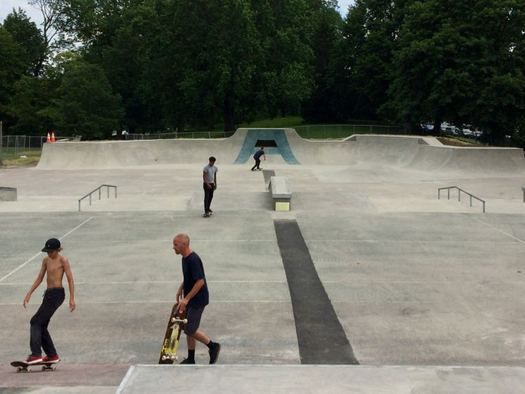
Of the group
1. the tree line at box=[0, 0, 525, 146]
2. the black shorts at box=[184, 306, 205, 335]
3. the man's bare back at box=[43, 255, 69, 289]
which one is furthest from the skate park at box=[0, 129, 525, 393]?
the tree line at box=[0, 0, 525, 146]

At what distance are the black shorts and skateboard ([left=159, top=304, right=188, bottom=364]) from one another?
7cm

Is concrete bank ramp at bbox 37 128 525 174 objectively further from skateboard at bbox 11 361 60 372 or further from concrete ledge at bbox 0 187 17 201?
skateboard at bbox 11 361 60 372

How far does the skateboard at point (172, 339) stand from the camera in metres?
6.50

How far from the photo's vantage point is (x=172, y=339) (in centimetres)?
657

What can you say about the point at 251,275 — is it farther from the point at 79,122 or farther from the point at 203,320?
the point at 79,122

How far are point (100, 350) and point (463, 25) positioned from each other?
138 ft

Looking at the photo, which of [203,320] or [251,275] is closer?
[203,320]

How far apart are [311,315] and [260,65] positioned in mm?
43822

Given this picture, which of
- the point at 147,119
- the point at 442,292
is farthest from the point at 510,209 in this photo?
the point at 147,119

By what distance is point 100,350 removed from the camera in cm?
754

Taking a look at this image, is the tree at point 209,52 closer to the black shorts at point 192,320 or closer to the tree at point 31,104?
the tree at point 31,104

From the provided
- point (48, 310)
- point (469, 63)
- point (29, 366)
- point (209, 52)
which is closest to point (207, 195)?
point (48, 310)

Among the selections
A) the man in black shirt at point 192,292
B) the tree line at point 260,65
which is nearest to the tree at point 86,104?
the tree line at point 260,65

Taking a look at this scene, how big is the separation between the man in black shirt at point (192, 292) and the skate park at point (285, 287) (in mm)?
501
